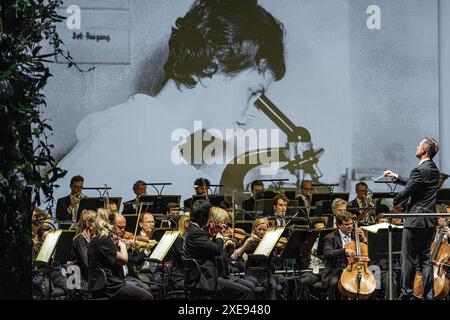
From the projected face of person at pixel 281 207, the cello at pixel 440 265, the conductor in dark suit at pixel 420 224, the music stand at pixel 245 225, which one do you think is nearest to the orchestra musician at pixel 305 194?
the projected face of person at pixel 281 207

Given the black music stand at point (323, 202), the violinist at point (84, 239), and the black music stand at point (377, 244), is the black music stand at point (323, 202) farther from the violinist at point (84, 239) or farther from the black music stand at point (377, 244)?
the violinist at point (84, 239)

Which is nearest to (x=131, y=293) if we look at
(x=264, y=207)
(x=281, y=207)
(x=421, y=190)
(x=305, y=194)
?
(x=421, y=190)

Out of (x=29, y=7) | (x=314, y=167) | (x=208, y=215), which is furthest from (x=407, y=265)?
(x=314, y=167)

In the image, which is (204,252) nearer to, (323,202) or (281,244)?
(281,244)

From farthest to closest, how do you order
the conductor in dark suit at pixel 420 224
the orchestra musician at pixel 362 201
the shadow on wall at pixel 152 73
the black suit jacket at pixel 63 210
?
1. the shadow on wall at pixel 152 73
2. the orchestra musician at pixel 362 201
3. the black suit jacket at pixel 63 210
4. the conductor in dark suit at pixel 420 224

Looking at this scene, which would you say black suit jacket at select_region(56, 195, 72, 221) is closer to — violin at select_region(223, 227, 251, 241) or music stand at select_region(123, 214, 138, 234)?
music stand at select_region(123, 214, 138, 234)

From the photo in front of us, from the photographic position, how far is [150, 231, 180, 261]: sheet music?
9.85m

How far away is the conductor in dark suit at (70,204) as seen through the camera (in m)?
12.9

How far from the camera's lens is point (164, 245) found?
10008mm

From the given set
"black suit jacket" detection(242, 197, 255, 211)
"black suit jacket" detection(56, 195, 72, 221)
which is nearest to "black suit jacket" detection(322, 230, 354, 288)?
"black suit jacket" detection(242, 197, 255, 211)

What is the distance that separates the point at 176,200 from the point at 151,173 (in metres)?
3.00

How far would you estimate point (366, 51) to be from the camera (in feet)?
53.6

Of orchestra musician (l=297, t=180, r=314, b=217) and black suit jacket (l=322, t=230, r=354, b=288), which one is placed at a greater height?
orchestra musician (l=297, t=180, r=314, b=217)

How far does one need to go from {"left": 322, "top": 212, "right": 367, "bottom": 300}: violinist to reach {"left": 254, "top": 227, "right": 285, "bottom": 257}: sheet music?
1.76 feet
